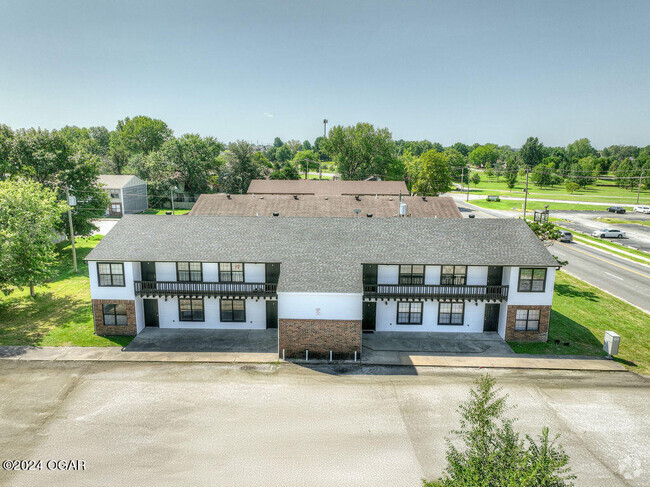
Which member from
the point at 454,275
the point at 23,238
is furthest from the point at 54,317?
the point at 454,275

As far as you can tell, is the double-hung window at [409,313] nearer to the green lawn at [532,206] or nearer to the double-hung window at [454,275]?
the double-hung window at [454,275]

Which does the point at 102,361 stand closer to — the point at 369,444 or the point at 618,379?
the point at 369,444

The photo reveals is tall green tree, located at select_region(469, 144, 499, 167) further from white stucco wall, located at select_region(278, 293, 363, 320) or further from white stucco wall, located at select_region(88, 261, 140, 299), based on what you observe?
white stucco wall, located at select_region(88, 261, 140, 299)

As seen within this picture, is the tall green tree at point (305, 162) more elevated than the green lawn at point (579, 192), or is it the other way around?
the tall green tree at point (305, 162)

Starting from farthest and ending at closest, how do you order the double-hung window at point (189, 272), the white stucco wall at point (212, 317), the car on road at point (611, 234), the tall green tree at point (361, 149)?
the tall green tree at point (361, 149), the car on road at point (611, 234), the white stucco wall at point (212, 317), the double-hung window at point (189, 272)

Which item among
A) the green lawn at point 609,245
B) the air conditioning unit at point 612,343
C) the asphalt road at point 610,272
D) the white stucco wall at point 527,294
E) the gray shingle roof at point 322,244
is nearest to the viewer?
the air conditioning unit at point 612,343

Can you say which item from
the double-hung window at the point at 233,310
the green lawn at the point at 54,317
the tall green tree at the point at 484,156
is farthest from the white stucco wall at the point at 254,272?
the tall green tree at the point at 484,156

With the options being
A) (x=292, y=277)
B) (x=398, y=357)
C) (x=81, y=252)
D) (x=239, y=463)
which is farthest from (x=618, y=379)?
(x=81, y=252)

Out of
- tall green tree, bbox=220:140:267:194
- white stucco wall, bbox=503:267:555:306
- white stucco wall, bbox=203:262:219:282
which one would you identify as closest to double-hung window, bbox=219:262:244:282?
white stucco wall, bbox=203:262:219:282
